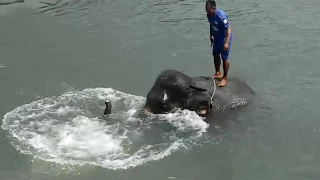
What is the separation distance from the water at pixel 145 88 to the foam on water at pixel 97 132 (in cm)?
2

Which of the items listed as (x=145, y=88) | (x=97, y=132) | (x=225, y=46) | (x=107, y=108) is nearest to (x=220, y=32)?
(x=225, y=46)

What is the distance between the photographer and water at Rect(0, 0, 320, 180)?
811 centimetres

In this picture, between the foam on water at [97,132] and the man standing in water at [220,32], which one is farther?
the man standing in water at [220,32]

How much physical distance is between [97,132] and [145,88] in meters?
2.15

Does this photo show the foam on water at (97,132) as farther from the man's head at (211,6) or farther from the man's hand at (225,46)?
the man's head at (211,6)

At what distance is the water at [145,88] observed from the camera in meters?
8.11

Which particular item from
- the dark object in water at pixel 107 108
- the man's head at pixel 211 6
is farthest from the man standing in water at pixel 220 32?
the dark object in water at pixel 107 108

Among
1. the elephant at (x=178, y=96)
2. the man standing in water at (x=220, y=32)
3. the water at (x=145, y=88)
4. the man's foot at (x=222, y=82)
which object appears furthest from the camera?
the man's foot at (x=222, y=82)

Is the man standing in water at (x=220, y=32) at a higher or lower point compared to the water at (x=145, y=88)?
higher

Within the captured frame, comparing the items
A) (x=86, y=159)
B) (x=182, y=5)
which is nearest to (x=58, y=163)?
(x=86, y=159)

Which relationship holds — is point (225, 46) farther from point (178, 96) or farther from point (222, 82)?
point (178, 96)

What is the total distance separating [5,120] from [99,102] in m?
1.87

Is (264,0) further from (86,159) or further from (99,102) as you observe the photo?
(86,159)

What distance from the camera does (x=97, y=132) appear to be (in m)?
8.81
